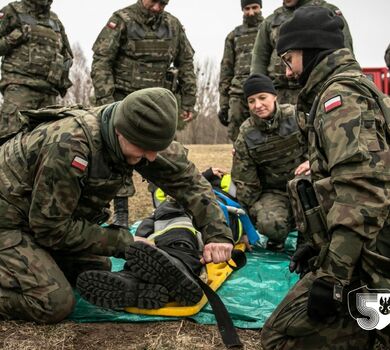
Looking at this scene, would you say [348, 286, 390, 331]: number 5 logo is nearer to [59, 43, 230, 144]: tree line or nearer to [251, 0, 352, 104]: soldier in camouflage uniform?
[251, 0, 352, 104]: soldier in camouflage uniform

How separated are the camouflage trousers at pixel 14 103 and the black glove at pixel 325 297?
476cm

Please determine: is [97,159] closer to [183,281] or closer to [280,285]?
[183,281]

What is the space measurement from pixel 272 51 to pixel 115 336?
3.88 metres

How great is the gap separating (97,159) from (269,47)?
134 inches

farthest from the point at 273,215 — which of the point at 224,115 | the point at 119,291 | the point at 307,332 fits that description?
the point at 224,115

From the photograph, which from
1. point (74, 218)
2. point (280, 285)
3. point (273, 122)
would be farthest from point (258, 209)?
point (74, 218)

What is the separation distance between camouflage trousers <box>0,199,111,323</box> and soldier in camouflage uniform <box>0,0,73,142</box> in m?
3.35

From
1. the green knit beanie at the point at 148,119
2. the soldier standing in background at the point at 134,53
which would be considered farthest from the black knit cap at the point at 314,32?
the soldier standing in background at the point at 134,53

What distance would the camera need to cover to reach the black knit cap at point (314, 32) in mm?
2459

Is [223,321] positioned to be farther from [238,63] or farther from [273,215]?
[238,63]

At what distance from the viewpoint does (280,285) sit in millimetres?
3539

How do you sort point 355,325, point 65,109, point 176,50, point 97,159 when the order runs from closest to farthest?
1. point 355,325
2. point 97,159
3. point 65,109
4. point 176,50

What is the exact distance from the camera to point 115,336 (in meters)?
2.74

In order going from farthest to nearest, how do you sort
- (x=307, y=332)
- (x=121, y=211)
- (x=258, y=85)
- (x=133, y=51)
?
1. (x=133, y=51)
2. (x=121, y=211)
3. (x=258, y=85)
4. (x=307, y=332)
